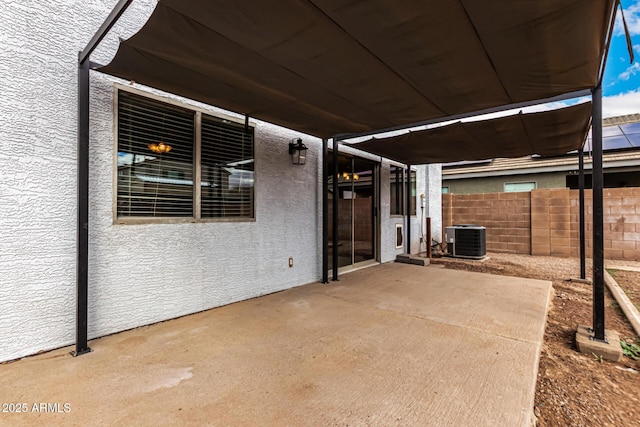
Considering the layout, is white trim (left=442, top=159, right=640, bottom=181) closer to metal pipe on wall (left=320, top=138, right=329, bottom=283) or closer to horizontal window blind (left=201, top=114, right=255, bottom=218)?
metal pipe on wall (left=320, top=138, right=329, bottom=283)

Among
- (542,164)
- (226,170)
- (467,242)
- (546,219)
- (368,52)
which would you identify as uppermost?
(542,164)

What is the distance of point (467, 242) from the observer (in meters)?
7.34

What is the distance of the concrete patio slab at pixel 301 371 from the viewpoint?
1686 millimetres

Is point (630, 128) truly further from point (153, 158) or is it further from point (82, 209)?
point (82, 209)

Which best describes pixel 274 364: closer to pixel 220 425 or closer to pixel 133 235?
pixel 220 425

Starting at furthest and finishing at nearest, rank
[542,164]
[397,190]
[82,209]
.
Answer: [542,164] < [397,190] < [82,209]

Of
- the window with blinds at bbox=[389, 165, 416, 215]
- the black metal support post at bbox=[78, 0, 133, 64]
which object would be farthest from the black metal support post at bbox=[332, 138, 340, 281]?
the black metal support post at bbox=[78, 0, 133, 64]

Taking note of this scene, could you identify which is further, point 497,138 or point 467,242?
point 467,242

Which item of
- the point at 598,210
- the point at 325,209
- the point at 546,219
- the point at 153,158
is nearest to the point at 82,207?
the point at 153,158

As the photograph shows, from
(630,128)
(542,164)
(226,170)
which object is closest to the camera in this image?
(226,170)

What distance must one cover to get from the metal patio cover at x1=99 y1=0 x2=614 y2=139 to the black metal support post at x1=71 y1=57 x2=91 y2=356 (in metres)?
0.32

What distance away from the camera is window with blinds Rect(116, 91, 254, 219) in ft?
9.50

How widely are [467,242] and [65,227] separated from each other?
7.55 metres

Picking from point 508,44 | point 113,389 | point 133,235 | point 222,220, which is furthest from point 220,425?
point 508,44
